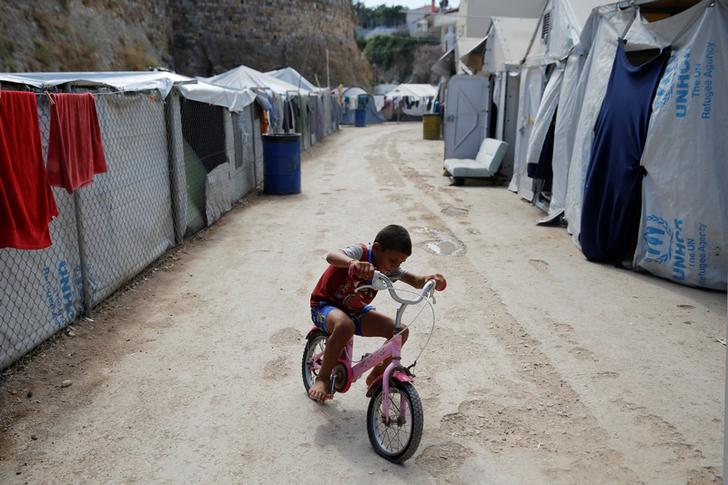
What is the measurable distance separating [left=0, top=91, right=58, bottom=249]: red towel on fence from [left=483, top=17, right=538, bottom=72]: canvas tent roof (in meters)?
11.7

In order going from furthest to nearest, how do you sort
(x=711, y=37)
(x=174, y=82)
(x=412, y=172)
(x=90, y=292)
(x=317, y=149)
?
(x=317, y=149) < (x=412, y=172) < (x=174, y=82) < (x=711, y=37) < (x=90, y=292)

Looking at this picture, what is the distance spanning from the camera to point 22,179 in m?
3.85

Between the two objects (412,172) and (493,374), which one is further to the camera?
(412,172)

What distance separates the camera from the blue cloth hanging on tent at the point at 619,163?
6.69 m

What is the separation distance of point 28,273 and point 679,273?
245 inches

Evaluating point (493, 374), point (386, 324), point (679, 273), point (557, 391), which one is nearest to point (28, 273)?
point (386, 324)

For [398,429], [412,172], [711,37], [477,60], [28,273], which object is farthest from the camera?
[477,60]

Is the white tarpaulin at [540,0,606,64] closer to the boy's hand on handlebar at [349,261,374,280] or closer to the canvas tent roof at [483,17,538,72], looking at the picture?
the canvas tent roof at [483,17,538,72]

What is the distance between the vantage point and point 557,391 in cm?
400

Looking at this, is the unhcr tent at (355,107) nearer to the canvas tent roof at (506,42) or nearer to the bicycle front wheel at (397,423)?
the canvas tent roof at (506,42)

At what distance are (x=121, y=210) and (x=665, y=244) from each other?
5.83 meters

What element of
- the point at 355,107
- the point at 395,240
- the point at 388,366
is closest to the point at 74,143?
the point at 395,240

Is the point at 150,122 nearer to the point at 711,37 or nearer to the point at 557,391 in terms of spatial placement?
the point at 557,391

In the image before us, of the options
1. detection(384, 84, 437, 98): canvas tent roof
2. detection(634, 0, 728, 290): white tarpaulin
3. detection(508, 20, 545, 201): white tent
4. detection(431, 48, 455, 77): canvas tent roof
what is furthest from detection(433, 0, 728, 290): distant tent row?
detection(384, 84, 437, 98): canvas tent roof
